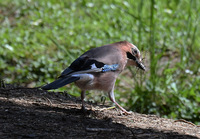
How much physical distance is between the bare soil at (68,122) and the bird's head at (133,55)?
0.63m

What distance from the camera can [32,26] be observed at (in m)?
8.27

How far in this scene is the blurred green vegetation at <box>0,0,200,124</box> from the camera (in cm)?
570

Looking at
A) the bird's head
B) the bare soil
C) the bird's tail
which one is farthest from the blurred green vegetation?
the bird's tail

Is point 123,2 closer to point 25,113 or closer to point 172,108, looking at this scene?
point 172,108

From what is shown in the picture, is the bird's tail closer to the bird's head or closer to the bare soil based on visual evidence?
the bare soil

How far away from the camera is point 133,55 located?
428cm

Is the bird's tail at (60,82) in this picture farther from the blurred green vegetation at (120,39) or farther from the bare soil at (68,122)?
the blurred green vegetation at (120,39)

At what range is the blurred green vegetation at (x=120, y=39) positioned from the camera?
18.7 ft

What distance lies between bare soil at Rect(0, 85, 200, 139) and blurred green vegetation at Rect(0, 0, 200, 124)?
1.06 metres

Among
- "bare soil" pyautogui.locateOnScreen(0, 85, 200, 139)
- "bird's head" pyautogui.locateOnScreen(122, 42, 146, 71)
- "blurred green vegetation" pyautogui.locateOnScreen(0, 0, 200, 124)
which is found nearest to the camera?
"bare soil" pyautogui.locateOnScreen(0, 85, 200, 139)

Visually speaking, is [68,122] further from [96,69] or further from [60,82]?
[96,69]

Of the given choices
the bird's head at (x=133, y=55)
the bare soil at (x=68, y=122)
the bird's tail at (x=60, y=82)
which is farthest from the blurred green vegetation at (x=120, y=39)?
the bird's tail at (x=60, y=82)

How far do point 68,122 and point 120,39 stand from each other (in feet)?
14.0

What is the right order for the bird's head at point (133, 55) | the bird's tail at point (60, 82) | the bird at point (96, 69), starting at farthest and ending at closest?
the bird's head at point (133, 55) < the bird at point (96, 69) < the bird's tail at point (60, 82)
